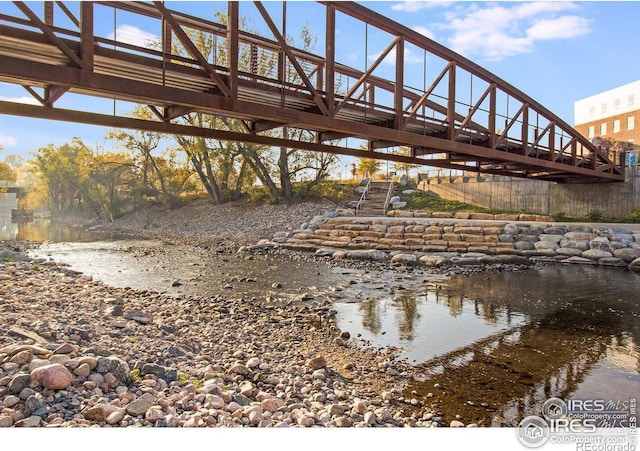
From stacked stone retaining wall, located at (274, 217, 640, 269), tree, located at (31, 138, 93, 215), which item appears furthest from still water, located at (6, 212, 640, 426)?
tree, located at (31, 138, 93, 215)

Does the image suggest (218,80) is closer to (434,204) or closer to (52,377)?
(52,377)

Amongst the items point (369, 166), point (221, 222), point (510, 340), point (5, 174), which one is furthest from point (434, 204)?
point (5, 174)

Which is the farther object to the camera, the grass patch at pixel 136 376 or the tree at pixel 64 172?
the tree at pixel 64 172

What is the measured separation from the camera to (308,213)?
29.0 m

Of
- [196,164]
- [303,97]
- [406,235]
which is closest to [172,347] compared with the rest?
[303,97]

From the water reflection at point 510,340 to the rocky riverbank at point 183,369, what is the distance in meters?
0.68

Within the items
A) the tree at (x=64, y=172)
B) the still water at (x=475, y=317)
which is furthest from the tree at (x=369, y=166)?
the tree at (x=64, y=172)

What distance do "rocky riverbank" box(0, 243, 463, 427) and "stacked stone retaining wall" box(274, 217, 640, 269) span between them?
1057 centimetres

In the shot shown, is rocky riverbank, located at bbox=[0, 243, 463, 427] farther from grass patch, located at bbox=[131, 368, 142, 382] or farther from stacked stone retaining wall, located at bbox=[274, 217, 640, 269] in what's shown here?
stacked stone retaining wall, located at bbox=[274, 217, 640, 269]

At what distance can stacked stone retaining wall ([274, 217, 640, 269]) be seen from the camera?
18.0 metres

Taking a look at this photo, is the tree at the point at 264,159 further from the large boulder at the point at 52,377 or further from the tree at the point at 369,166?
the large boulder at the point at 52,377

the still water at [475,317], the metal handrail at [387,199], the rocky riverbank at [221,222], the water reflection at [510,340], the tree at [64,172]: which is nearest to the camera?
the water reflection at [510,340]

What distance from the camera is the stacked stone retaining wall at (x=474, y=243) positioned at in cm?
1797

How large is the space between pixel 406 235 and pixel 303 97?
1192 centimetres
